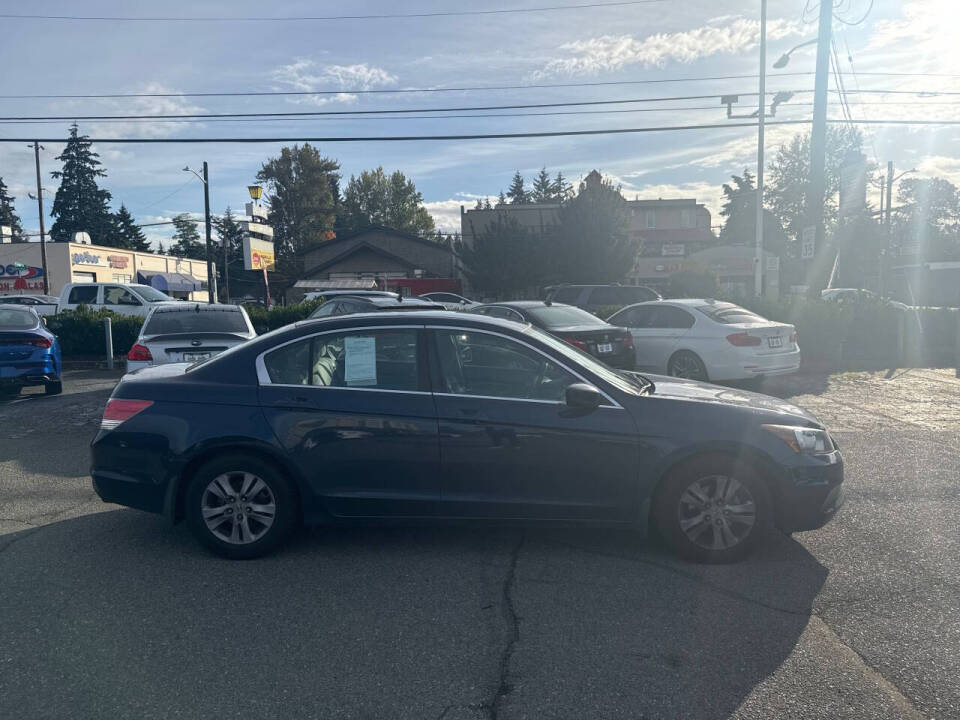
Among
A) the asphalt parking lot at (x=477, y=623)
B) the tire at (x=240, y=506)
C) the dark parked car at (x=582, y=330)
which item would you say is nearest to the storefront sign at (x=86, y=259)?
the dark parked car at (x=582, y=330)

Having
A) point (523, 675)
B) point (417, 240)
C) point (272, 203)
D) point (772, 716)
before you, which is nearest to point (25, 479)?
point (523, 675)

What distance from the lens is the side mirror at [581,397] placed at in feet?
14.8

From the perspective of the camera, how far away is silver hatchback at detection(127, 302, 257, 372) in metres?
9.79

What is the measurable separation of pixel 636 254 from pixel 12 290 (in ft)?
127

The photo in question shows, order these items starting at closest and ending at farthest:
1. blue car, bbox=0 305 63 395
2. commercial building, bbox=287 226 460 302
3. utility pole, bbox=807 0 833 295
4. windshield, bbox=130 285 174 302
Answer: blue car, bbox=0 305 63 395
utility pole, bbox=807 0 833 295
windshield, bbox=130 285 174 302
commercial building, bbox=287 226 460 302

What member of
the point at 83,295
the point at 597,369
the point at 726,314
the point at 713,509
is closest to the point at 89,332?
the point at 83,295

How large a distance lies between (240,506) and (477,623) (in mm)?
1820

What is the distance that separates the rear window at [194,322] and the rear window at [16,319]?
2866 mm

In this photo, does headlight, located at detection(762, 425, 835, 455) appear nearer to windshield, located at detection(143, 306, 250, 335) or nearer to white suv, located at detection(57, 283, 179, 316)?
windshield, located at detection(143, 306, 250, 335)

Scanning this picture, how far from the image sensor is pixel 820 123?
18625 mm

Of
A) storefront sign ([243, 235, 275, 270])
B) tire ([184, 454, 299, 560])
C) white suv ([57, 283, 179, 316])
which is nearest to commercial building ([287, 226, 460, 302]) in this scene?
Answer: storefront sign ([243, 235, 275, 270])

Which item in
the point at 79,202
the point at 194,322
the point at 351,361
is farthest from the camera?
the point at 79,202

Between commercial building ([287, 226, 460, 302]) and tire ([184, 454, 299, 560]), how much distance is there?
113 ft

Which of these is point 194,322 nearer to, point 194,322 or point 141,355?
point 194,322
